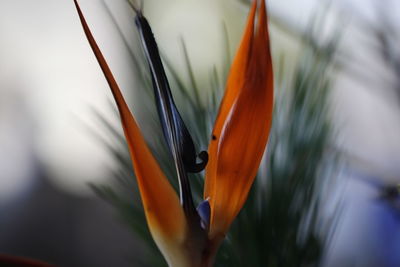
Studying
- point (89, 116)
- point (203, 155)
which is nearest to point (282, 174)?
point (203, 155)

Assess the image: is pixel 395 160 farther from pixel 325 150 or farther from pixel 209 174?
pixel 209 174

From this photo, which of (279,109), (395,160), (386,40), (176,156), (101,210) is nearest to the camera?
(176,156)

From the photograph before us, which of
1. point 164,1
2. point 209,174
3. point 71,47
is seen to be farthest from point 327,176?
point 71,47

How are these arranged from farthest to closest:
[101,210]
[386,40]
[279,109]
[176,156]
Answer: [101,210], [386,40], [279,109], [176,156]

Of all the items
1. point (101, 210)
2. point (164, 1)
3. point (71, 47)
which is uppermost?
point (164, 1)

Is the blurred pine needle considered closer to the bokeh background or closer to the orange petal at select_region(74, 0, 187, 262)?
the orange petal at select_region(74, 0, 187, 262)

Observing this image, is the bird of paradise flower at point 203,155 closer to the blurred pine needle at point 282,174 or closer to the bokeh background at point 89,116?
the blurred pine needle at point 282,174

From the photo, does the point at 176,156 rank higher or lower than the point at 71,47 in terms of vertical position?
higher

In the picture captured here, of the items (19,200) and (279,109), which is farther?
(19,200)

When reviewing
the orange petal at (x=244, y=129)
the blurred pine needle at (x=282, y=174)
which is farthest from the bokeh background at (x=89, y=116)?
the orange petal at (x=244, y=129)

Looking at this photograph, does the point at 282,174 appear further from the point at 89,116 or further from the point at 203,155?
the point at 89,116
